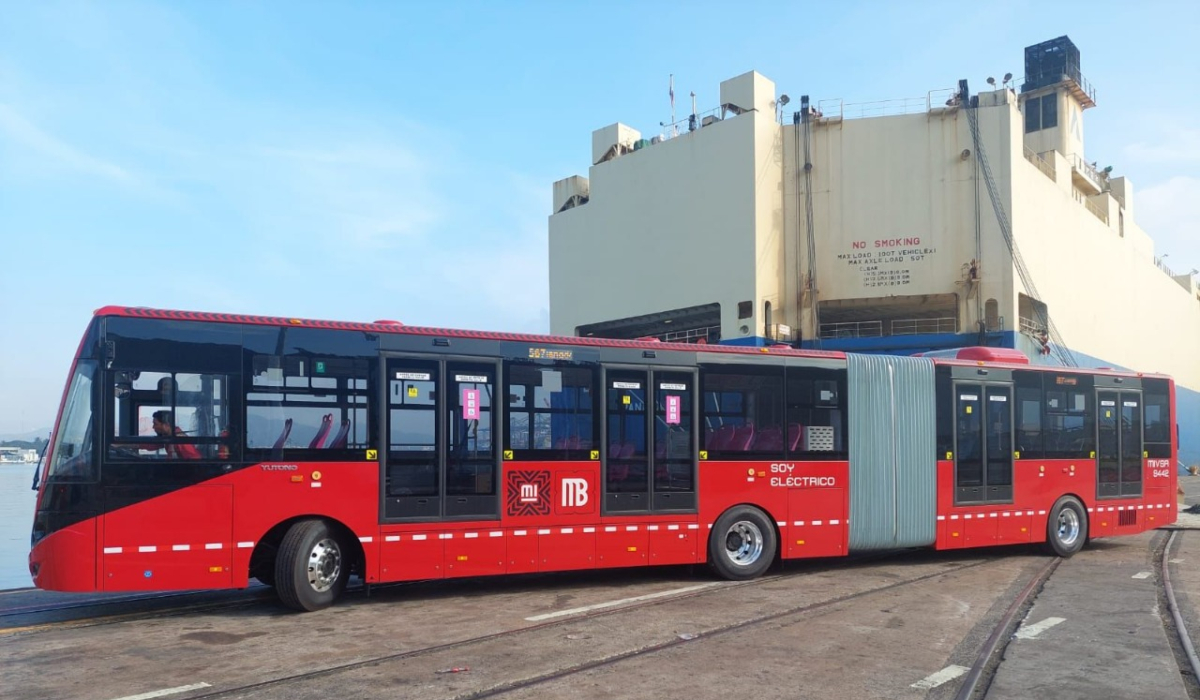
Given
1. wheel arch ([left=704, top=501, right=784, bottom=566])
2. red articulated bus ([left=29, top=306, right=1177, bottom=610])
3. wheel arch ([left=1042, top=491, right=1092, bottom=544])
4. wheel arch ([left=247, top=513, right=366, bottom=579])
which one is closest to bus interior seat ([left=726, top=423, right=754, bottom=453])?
red articulated bus ([left=29, top=306, right=1177, bottom=610])

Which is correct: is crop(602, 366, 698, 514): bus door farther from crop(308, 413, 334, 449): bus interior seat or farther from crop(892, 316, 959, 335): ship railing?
crop(892, 316, 959, 335): ship railing

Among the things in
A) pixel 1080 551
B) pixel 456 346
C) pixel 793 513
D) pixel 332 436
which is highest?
pixel 456 346

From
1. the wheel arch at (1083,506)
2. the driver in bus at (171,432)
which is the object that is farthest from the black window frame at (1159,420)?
the driver in bus at (171,432)

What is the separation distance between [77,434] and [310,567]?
2.64m

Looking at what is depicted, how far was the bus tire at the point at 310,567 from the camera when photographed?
958 cm

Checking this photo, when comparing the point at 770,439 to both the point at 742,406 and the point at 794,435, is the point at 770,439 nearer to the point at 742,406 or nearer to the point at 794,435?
the point at 794,435

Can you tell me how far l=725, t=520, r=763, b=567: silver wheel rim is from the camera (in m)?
12.5

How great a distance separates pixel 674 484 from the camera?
39.5ft

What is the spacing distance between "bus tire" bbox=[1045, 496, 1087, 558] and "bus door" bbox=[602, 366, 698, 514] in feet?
23.1

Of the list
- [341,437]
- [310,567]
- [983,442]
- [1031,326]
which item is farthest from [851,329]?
[310,567]

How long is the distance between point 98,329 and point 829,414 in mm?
9325

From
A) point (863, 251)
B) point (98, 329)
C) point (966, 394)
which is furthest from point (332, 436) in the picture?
point (863, 251)

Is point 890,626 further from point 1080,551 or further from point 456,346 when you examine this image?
point 1080,551

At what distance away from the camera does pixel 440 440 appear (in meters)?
10.6
